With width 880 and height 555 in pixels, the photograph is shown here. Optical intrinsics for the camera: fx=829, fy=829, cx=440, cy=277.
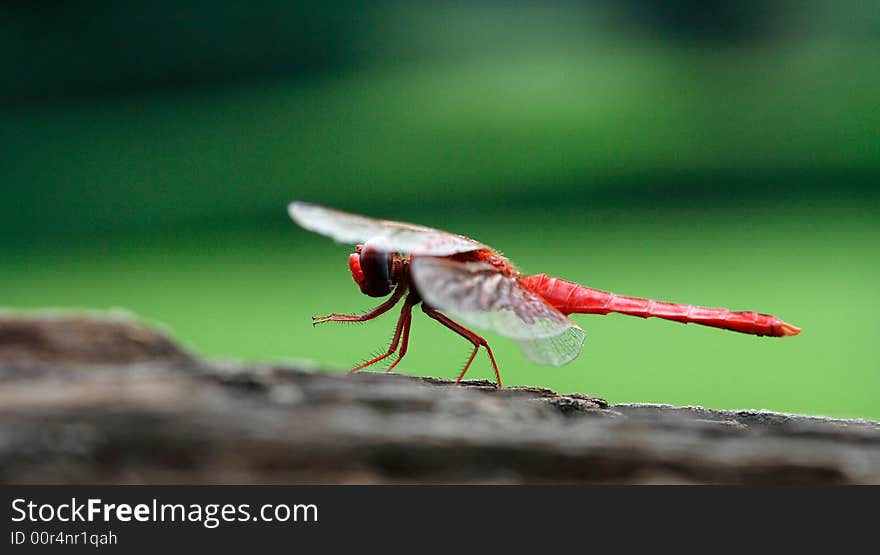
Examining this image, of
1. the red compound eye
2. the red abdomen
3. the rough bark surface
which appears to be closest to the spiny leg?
the red compound eye

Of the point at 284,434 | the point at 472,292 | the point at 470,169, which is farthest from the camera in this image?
the point at 470,169

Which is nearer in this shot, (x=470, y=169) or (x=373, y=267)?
(x=373, y=267)

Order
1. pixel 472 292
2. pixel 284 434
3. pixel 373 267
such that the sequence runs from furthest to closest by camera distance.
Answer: pixel 373 267 → pixel 472 292 → pixel 284 434

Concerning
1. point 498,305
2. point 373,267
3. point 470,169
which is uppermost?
point 470,169

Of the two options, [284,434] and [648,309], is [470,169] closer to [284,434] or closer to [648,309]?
[648,309]

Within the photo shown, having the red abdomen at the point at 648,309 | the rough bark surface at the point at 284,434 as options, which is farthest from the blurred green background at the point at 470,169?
the rough bark surface at the point at 284,434

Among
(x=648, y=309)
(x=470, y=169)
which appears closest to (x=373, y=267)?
(x=648, y=309)

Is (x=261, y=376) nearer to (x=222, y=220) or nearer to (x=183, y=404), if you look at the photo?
(x=183, y=404)

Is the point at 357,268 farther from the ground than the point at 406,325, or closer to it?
farther from the ground
